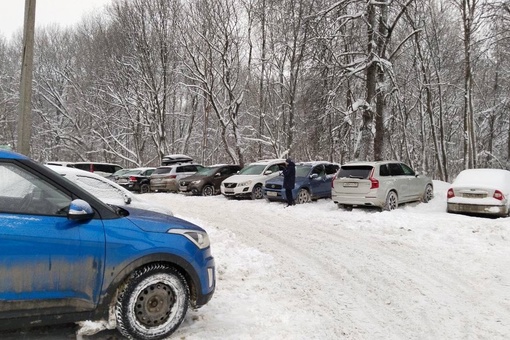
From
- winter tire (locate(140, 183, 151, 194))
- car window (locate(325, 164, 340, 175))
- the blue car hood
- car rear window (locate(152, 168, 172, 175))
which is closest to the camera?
the blue car hood

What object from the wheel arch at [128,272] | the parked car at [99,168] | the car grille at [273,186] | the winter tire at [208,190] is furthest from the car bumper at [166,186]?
the wheel arch at [128,272]

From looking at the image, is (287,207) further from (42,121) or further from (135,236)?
(42,121)

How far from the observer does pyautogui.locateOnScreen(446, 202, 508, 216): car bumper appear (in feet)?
35.0

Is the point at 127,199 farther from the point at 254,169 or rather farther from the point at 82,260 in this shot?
the point at 254,169

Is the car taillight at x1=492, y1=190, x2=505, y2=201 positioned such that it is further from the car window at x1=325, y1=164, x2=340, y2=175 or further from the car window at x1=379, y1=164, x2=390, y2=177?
the car window at x1=325, y1=164, x2=340, y2=175

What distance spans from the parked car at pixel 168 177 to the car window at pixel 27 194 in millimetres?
17517

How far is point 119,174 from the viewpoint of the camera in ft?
75.5

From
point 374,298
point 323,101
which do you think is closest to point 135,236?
point 374,298

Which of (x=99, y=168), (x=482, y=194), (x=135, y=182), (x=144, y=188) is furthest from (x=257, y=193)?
(x=99, y=168)

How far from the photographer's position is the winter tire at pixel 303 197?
1459 cm

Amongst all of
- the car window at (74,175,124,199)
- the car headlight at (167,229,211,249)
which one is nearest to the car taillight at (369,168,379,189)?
the car window at (74,175,124,199)

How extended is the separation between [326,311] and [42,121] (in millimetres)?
43687

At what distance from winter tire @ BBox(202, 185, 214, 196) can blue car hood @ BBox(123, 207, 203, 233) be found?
14.9 m

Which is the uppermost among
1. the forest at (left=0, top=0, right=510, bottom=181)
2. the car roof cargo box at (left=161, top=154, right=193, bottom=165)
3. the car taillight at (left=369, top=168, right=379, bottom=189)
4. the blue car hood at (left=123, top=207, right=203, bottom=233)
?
the forest at (left=0, top=0, right=510, bottom=181)
